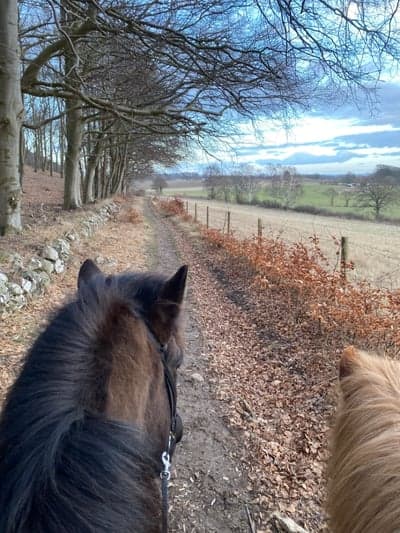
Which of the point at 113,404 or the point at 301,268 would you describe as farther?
the point at 301,268

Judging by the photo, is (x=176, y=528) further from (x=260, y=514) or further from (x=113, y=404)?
(x=113, y=404)

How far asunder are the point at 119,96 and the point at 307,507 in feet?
40.1

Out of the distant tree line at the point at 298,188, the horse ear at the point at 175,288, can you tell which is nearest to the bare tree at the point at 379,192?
the distant tree line at the point at 298,188

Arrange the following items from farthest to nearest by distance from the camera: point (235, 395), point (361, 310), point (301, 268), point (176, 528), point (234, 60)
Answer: point (301, 268) → point (234, 60) → point (361, 310) → point (235, 395) → point (176, 528)

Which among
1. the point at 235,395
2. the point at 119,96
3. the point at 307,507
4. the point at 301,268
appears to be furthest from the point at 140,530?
the point at 119,96

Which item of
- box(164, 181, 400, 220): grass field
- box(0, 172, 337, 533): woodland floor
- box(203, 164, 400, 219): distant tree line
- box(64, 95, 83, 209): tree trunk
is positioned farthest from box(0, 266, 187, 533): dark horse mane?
box(164, 181, 400, 220): grass field

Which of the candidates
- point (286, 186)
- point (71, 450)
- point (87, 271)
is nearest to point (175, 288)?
point (87, 271)

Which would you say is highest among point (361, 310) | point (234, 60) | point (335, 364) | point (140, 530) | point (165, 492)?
point (234, 60)

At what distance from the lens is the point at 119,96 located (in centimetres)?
1249

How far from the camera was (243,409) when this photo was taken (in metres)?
4.63

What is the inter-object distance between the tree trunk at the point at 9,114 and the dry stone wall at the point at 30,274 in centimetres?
110

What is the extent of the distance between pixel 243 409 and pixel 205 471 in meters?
1.14

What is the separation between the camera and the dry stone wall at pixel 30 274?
19.6 ft

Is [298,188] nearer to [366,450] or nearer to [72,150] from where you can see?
[72,150]
